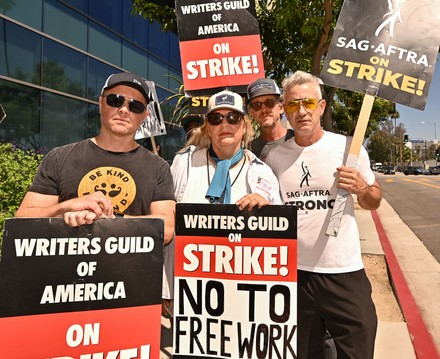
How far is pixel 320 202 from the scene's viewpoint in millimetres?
2549

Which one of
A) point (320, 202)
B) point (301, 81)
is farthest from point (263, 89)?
point (320, 202)

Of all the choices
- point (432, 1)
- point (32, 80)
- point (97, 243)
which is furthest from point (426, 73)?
point (32, 80)

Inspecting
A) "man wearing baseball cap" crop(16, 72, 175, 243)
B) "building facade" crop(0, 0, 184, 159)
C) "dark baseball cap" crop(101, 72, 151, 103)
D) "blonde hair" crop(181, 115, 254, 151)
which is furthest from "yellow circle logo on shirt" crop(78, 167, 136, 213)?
"building facade" crop(0, 0, 184, 159)

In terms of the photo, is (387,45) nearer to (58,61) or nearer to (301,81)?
(301,81)

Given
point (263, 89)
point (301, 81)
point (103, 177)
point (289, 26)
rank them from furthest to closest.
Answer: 1. point (289, 26)
2. point (263, 89)
3. point (301, 81)
4. point (103, 177)

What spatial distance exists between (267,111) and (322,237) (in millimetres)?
1098

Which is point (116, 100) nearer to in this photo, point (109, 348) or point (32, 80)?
point (109, 348)

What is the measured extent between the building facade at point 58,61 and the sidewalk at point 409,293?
22.7 feet

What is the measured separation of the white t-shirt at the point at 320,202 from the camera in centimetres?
253

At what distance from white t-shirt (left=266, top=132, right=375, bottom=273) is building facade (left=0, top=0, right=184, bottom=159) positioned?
900cm

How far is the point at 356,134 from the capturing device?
8.26 feet

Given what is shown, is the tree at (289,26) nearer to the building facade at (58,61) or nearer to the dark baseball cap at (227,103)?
the dark baseball cap at (227,103)

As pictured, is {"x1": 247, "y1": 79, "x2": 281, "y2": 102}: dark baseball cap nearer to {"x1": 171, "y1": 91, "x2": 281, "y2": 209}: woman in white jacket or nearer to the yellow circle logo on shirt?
{"x1": 171, "y1": 91, "x2": 281, "y2": 209}: woman in white jacket

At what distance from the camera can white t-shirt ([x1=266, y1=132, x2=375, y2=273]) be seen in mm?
2525
